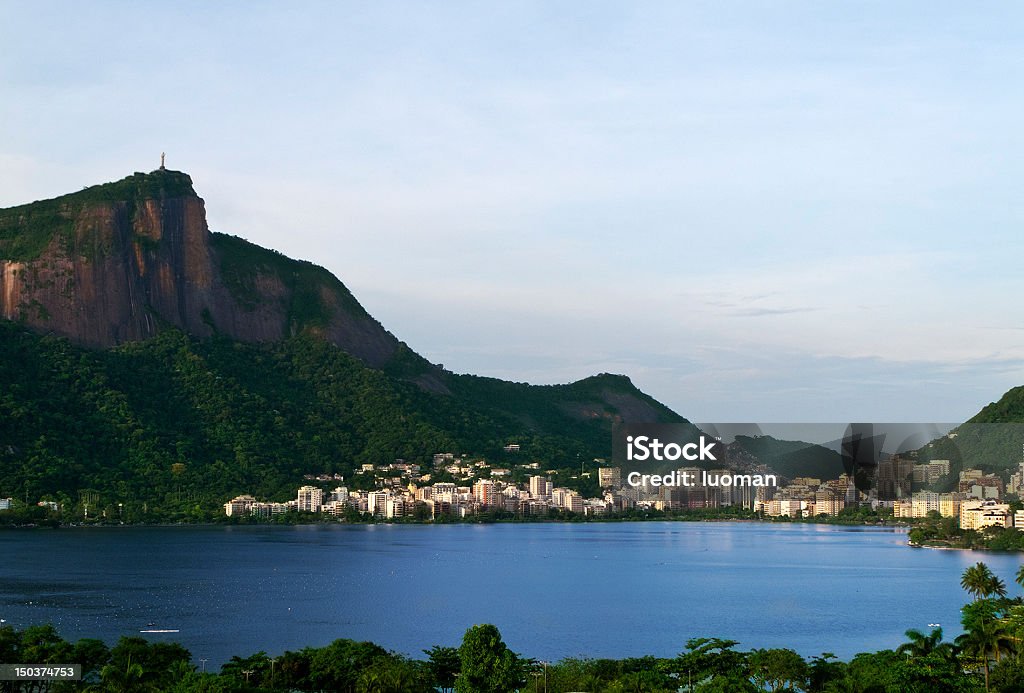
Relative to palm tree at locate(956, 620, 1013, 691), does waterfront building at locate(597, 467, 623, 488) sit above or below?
above

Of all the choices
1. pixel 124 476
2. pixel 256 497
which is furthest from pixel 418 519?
pixel 124 476

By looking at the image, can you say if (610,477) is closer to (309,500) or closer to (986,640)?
(309,500)

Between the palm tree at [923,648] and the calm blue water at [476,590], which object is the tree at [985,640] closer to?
the palm tree at [923,648]

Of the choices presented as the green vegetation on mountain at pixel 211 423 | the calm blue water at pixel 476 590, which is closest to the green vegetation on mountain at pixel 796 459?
the calm blue water at pixel 476 590

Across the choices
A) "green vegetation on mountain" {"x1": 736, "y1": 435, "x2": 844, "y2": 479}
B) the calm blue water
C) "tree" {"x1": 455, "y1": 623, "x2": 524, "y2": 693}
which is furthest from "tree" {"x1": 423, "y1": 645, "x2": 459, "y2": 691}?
"green vegetation on mountain" {"x1": 736, "y1": 435, "x2": 844, "y2": 479}

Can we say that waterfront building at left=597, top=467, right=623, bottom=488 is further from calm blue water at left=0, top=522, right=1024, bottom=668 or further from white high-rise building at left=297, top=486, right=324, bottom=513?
calm blue water at left=0, top=522, right=1024, bottom=668
